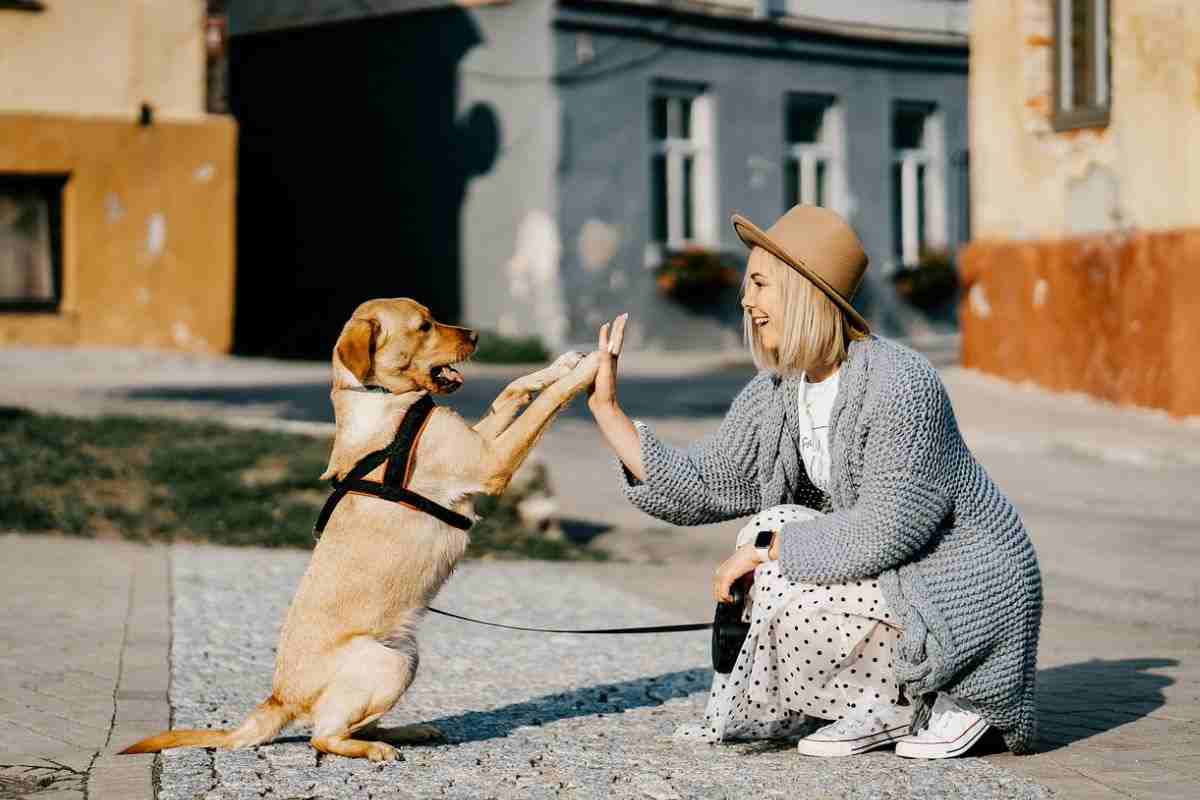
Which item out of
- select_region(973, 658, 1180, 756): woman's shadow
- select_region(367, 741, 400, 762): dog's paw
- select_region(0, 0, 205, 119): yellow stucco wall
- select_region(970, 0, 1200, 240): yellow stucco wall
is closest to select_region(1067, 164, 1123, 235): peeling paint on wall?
select_region(970, 0, 1200, 240): yellow stucco wall

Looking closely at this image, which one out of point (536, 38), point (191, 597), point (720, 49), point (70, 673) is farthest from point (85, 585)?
point (720, 49)

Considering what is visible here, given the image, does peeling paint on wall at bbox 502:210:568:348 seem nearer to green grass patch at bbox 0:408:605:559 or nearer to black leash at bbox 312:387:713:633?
green grass patch at bbox 0:408:605:559

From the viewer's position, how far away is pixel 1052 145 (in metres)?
15.1

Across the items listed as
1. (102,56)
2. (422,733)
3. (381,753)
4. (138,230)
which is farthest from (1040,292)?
(381,753)

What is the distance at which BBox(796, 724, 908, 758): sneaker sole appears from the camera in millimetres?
4797

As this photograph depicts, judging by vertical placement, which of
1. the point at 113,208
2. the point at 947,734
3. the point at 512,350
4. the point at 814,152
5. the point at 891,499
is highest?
the point at 814,152

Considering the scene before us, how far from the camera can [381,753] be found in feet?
15.5

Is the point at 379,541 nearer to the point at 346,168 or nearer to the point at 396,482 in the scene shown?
the point at 396,482

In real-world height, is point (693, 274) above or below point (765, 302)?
above

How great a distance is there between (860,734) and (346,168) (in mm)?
19659

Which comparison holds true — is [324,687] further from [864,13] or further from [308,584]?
[864,13]

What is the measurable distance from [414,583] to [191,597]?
2.96 meters

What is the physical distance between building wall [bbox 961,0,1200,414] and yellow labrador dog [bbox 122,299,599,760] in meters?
9.45

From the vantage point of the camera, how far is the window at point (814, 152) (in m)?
24.5
